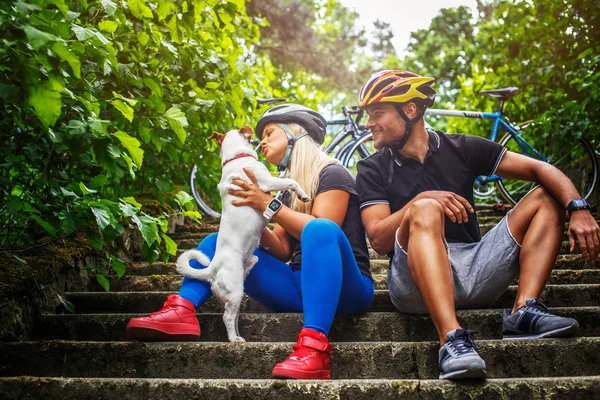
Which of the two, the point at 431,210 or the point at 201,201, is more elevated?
the point at 431,210

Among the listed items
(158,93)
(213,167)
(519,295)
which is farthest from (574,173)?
(158,93)

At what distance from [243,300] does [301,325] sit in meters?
0.57

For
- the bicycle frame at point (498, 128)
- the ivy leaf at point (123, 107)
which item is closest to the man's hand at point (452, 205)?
the ivy leaf at point (123, 107)

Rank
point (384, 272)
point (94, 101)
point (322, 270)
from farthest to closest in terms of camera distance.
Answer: point (384, 272) < point (94, 101) < point (322, 270)

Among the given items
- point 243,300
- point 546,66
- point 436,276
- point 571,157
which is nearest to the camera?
point 436,276

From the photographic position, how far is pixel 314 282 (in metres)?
2.34

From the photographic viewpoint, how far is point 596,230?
237cm

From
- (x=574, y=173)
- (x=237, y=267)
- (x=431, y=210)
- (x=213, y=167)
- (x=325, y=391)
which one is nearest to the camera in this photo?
(x=325, y=391)

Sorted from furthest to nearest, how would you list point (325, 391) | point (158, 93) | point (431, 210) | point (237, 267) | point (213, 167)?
point (213, 167) → point (158, 93) → point (237, 267) → point (431, 210) → point (325, 391)

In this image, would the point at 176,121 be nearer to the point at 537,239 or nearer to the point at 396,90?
the point at 396,90

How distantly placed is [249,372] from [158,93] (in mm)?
1654

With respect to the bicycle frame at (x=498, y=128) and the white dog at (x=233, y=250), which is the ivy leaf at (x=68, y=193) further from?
the bicycle frame at (x=498, y=128)

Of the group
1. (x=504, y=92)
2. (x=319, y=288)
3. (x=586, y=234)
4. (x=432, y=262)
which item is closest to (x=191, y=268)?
(x=319, y=288)

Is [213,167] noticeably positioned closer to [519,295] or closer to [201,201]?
[201,201]
